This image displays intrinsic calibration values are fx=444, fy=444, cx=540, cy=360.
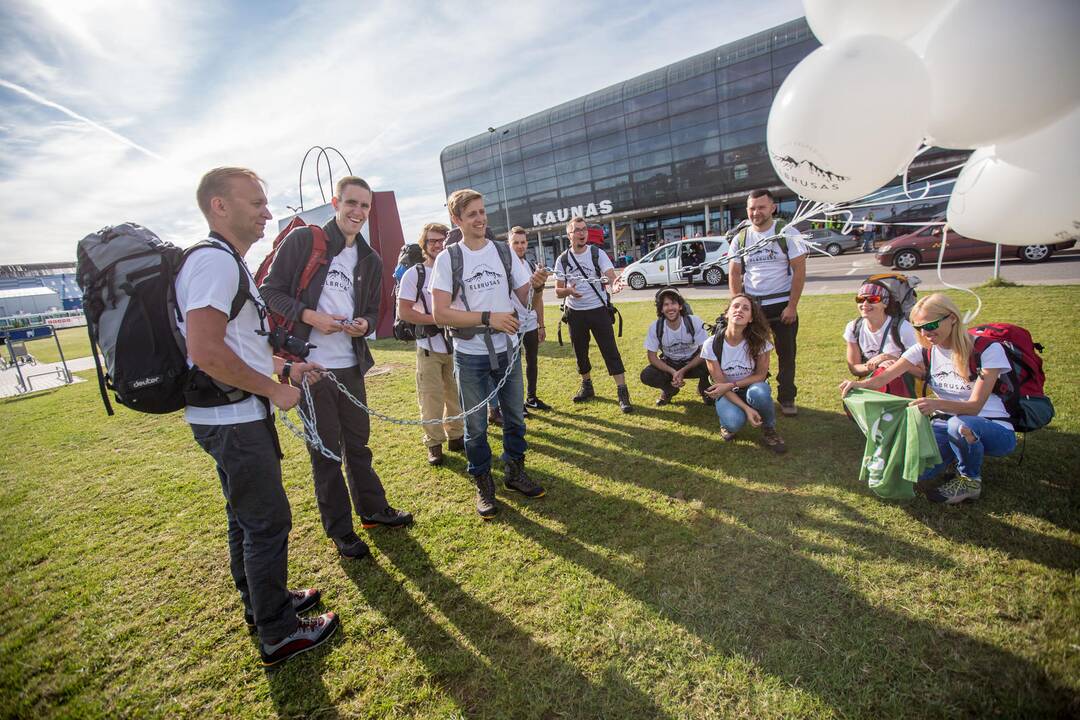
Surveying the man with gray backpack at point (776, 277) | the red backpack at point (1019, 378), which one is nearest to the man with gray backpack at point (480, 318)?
the man with gray backpack at point (776, 277)

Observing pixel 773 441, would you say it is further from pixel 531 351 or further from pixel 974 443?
pixel 531 351

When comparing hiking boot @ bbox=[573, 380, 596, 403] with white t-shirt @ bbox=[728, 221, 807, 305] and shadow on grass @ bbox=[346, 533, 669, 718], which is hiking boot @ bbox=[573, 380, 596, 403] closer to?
white t-shirt @ bbox=[728, 221, 807, 305]

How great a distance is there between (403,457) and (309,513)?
38.4 inches

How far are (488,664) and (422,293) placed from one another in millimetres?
2561

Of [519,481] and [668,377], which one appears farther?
[668,377]

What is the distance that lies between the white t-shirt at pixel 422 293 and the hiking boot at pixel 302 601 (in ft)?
6.31

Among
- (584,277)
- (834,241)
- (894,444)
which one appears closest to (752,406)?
(894,444)

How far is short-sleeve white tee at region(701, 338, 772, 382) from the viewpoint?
148 inches

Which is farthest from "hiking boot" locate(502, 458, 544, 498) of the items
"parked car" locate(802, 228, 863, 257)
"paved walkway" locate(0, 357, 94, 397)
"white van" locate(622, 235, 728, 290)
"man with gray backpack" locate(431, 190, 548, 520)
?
"parked car" locate(802, 228, 863, 257)

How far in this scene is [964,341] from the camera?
2676 millimetres

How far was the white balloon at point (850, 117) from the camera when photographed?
200 centimetres

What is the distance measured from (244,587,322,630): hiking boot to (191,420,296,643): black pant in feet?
0.99

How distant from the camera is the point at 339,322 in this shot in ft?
8.31

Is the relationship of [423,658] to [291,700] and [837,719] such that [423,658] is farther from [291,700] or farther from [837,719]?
[837,719]
